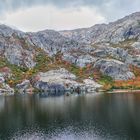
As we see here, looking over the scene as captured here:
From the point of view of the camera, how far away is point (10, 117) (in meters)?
148

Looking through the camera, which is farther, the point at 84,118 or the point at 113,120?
the point at 84,118

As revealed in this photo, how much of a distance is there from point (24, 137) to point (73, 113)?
5233cm

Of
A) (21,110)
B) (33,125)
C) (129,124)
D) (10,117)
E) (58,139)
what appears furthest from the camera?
(21,110)

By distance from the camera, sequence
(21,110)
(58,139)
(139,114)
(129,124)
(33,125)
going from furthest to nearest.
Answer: (21,110) → (139,114) → (33,125) → (129,124) → (58,139)

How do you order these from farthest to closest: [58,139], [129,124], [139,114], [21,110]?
[21,110] → [139,114] → [129,124] → [58,139]

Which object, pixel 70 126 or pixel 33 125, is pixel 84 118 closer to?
pixel 70 126

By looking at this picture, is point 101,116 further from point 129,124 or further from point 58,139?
point 58,139

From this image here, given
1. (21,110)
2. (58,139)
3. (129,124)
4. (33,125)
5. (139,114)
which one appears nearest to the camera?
(58,139)

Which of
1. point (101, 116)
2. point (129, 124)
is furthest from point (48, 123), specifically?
point (129, 124)

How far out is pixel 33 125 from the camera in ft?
418

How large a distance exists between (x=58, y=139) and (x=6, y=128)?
29442 mm

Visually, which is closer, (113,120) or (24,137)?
(24,137)

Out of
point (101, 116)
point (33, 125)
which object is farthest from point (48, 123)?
point (101, 116)

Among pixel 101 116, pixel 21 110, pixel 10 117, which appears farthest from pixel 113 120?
pixel 21 110
